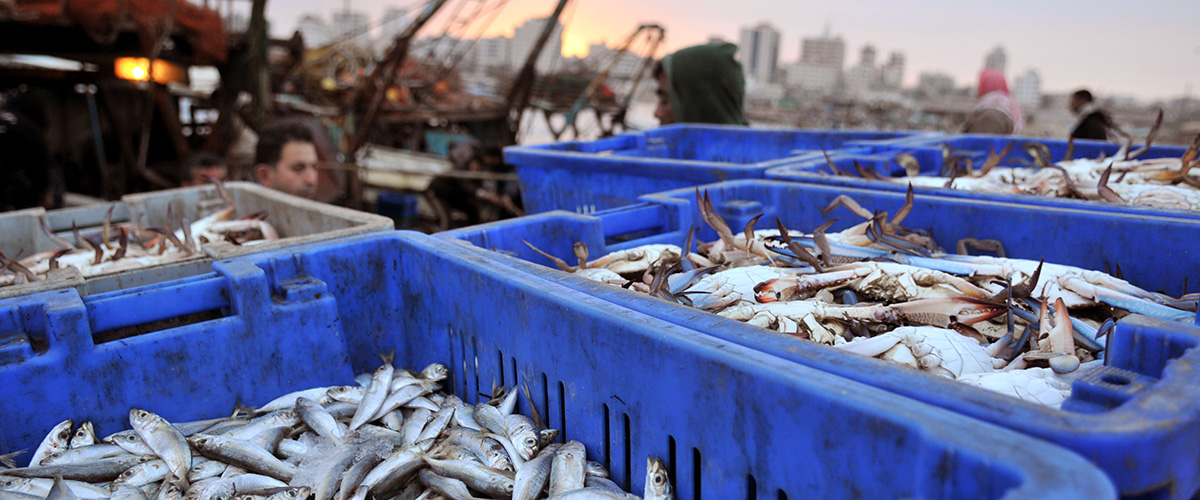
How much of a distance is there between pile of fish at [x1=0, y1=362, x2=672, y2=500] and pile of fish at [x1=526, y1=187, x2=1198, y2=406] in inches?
23.9

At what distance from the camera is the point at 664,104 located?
7617mm

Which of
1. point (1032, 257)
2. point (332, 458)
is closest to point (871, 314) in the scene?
point (1032, 257)

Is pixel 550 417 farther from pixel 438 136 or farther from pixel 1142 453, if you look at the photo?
pixel 438 136

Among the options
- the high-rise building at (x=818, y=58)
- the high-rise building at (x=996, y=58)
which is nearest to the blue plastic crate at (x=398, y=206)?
the high-rise building at (x=996, y=58)

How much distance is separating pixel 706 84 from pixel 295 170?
4.02 meters

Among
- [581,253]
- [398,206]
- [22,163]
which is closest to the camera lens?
[581,253]

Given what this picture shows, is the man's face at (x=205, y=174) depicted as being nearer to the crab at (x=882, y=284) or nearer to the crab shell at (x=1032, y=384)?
the crab at (x=882, y=284)

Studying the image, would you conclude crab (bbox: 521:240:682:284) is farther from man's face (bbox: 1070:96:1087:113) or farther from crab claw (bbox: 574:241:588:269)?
man's face (bbox: 1070:96:1087:113)

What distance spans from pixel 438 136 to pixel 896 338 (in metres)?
12.3

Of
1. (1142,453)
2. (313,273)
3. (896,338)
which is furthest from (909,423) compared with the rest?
(313,273)

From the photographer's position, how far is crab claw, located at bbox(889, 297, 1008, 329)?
1.98m

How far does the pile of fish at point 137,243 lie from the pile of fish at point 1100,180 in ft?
10.2

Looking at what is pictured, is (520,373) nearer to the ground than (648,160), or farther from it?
nearer to the ground

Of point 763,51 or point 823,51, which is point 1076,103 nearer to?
point 763,51
